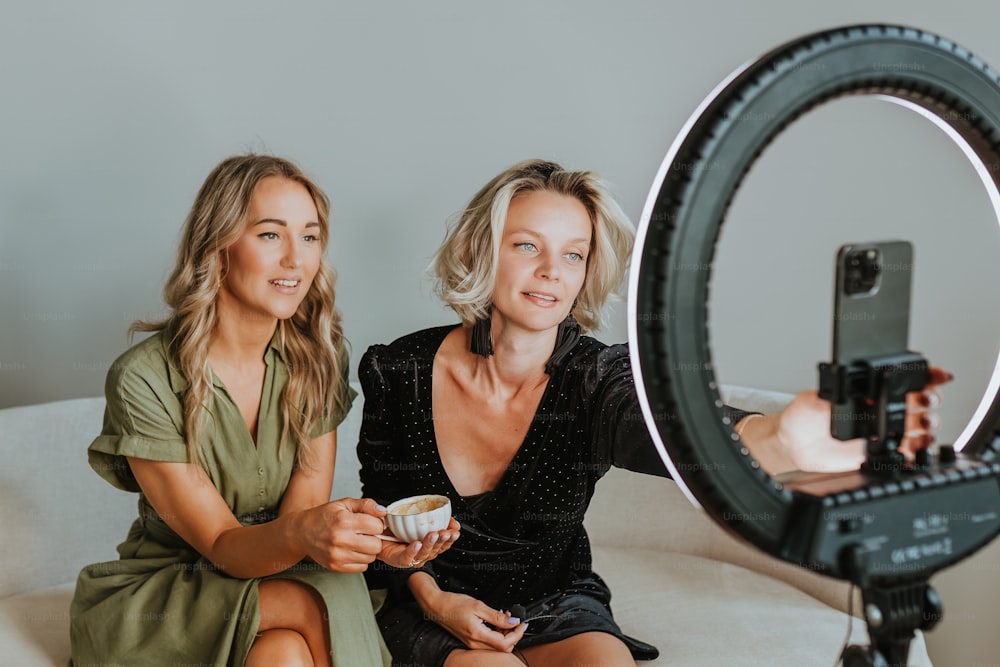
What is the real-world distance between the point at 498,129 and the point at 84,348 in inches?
41.6

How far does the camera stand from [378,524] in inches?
53.3

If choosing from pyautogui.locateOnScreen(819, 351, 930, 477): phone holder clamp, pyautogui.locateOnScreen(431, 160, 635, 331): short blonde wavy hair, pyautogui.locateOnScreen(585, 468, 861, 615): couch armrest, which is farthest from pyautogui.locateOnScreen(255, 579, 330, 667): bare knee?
pyautogui.locateOnScreen(819, 351, 930, 477): phone holder clamp

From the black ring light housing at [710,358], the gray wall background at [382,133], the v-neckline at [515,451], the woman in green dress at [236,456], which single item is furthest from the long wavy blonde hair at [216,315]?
the black ring light housing at [710,358]

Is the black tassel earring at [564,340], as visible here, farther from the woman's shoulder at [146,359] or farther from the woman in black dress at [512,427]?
the woman's shoulder at [146,359]

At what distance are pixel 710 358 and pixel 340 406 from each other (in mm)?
1085

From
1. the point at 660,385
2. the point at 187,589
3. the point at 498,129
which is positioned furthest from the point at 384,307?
the point at 660,385

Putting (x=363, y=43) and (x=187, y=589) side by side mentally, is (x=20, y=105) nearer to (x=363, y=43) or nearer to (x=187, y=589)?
(x=363, y=43)

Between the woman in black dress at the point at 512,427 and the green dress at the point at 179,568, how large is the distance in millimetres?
118

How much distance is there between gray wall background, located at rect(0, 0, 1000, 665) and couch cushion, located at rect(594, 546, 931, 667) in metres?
0.48

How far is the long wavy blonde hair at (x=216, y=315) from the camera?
61.1 inches

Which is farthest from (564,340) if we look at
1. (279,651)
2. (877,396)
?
(877,396)

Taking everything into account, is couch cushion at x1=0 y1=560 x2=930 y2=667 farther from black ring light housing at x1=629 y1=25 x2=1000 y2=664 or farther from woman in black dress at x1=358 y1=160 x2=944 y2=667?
black ring light housing at x1=629 y1=25 x2=1000 y2=664

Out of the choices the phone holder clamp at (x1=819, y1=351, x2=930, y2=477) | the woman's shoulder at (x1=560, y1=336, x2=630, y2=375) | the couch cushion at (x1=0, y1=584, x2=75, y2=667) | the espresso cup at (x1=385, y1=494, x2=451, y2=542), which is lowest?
the couch cushion at (x1=0, y1=584, x2=75, y2=667)

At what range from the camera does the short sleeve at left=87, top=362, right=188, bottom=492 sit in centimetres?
151
